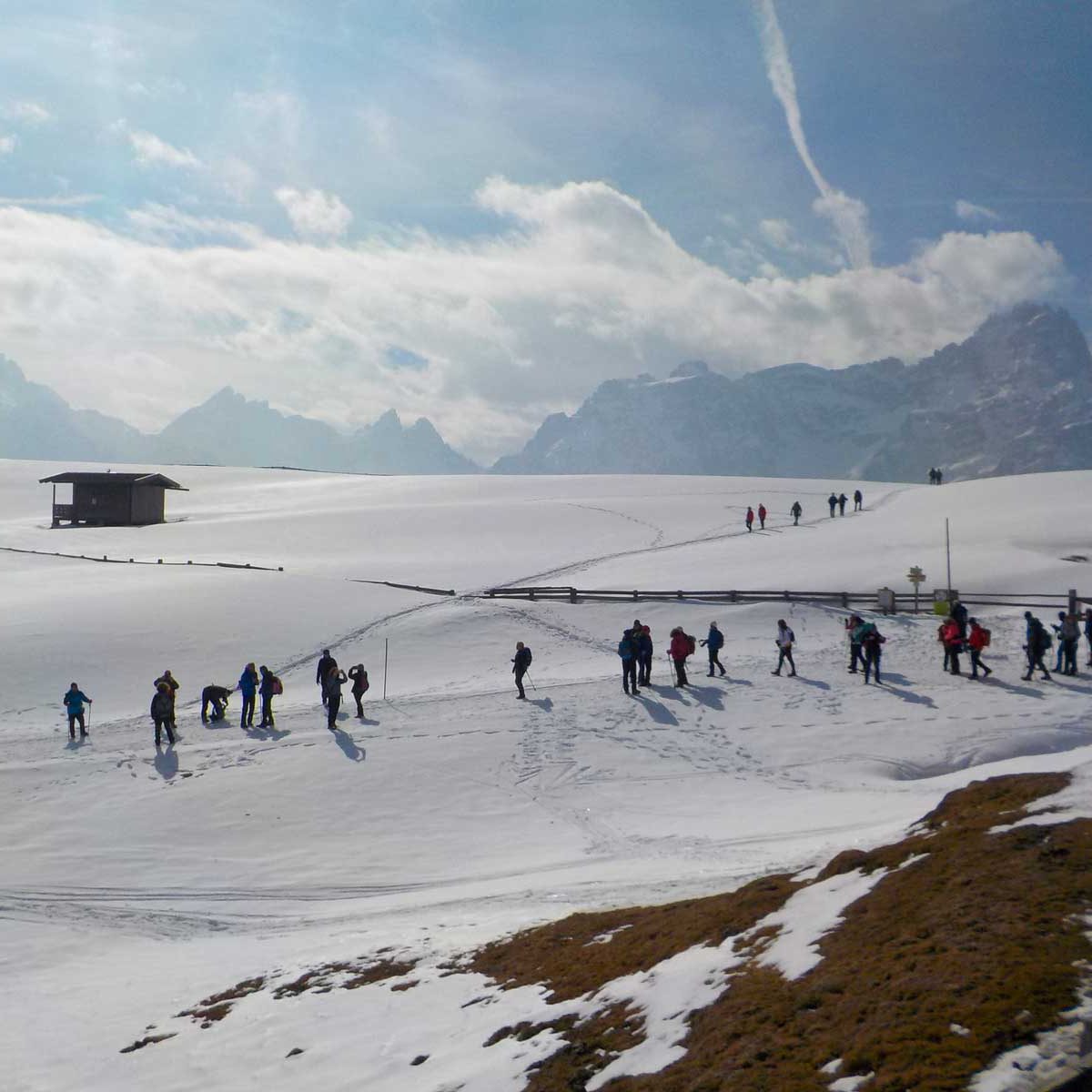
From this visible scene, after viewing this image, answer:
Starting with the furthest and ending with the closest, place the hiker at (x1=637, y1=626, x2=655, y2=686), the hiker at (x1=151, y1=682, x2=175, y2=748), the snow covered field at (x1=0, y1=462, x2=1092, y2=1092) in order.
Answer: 1. the hiker at (x1=637, y1=626, x2=655, y2=686)
2. the hiker at (x1=151, y1=682, x2=175, y2=748)
3. the snow covered field at (x1=0, y1=462, x2=1092, y2=1092)

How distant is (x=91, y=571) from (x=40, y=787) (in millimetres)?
23228

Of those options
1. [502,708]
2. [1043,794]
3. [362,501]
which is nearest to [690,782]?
[502,708]

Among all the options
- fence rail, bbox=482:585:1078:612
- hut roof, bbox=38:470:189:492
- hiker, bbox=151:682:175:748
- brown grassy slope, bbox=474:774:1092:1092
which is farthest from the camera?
hut roof, bbox=38:470:189:492

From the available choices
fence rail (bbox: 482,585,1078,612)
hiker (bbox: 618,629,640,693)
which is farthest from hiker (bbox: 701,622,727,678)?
fence rail (bbox: 482,585,1078,612)

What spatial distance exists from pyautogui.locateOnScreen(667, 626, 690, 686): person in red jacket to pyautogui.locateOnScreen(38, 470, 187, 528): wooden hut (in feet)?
152

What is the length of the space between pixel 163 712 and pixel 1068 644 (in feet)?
62.0

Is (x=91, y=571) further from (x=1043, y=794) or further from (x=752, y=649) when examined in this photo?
(x=1043, y=794)

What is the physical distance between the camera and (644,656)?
20297mm

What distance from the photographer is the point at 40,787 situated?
613 inches

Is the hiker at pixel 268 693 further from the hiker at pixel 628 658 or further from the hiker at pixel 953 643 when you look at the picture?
the hiker at pixel 953 643

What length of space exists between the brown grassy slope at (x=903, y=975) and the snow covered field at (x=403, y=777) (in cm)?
135

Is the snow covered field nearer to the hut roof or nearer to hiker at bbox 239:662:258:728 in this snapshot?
hiker at bbox 239:662:258:728

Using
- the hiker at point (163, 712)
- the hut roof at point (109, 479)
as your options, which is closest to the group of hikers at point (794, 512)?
the hiker at point (163, 712)

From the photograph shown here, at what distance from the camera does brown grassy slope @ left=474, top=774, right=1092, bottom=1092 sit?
482cm
